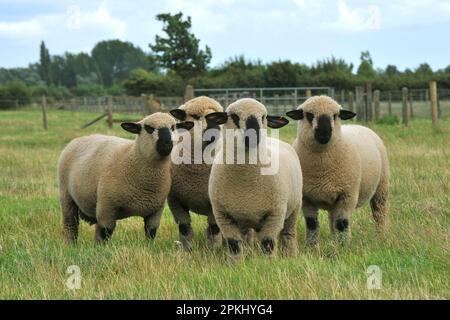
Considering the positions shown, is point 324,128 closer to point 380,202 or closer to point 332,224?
point 332,224

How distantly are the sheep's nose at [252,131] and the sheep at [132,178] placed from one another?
1190 mm

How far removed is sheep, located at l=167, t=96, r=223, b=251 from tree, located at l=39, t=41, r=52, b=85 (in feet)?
387

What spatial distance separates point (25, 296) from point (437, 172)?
7483 mm

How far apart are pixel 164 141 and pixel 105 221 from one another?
1.11 meters

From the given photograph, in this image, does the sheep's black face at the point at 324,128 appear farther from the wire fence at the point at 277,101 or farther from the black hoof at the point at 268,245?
the wire fence at the point at 277,101

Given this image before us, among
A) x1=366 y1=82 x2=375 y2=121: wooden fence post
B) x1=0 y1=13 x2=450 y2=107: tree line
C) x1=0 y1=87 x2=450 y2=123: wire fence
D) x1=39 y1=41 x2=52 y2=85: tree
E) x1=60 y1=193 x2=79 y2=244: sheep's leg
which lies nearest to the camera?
x1=60 y1=193 x2=79 y2=244: sheep's leg

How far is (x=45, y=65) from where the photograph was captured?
405ft

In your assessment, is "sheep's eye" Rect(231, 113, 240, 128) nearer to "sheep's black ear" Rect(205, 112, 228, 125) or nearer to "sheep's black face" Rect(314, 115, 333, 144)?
"sheep's black ear" Rect(205, 112, 228, 125)

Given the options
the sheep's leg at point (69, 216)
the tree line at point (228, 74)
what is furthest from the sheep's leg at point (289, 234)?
the tree line at point (228, 74)

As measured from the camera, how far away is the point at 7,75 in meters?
126

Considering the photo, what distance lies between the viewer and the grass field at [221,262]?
Answer: 489 centimetres

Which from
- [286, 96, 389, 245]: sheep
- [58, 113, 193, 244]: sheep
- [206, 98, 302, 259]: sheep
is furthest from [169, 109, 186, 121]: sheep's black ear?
[206, 98, 302, 259]: sheep

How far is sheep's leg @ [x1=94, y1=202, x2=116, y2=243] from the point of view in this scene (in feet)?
23.2

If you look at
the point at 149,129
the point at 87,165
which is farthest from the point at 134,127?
the point at 87,165
